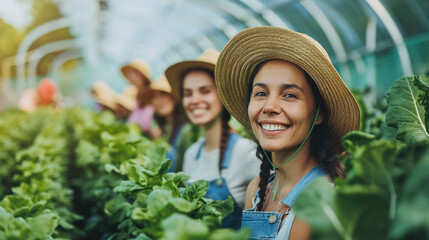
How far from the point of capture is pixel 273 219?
5.82ft

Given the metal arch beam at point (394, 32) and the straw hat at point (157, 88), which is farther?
the metal arch beam at point (394, 32)

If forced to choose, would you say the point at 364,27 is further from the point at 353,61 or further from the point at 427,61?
the point at 427,61

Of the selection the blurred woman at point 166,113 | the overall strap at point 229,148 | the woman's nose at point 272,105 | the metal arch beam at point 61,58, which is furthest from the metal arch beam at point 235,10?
the metal arch beam at point 61,58

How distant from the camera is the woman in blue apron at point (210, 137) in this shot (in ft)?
9.34

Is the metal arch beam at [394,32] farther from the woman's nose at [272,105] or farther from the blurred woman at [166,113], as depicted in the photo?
the woman's nose at [272,105]

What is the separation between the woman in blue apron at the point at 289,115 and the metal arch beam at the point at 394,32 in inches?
281

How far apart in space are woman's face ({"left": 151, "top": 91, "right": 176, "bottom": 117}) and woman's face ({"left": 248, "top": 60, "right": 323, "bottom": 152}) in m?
3.30

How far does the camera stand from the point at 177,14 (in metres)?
13.9

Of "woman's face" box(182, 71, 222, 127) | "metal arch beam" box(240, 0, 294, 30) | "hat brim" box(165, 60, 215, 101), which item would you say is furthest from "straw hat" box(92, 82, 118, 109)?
"woman's face" box(182, 71, 222, 127)

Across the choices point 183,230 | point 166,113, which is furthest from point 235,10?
point 183,230

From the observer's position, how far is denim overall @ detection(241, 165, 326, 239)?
1.73 m

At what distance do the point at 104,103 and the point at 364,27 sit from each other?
21.7 feet

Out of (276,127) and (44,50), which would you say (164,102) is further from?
(44,50)

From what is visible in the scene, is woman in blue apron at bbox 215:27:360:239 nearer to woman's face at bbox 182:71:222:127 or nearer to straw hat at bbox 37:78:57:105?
woman's face at bbox 182:71:222:127
